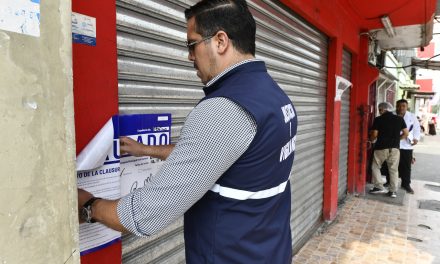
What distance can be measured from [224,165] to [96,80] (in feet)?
2.37

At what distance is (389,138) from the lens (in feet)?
24.1

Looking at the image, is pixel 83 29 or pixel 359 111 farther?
pixel 359 111

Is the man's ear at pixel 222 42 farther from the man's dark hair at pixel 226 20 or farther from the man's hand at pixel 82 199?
the man's hand at pixel 82 199

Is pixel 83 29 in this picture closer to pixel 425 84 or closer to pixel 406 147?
pixel 406 147

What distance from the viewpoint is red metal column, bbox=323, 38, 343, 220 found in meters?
5.64

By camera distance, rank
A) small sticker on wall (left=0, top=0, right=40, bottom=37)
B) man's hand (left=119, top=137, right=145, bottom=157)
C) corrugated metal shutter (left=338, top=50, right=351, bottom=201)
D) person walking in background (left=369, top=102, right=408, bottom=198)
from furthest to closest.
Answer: person walking in background (left=369, top=102, right=408, bottom=198) → corrugated metal shutter (left=338, top=50, right=351, bottom=201) → man's hand (left=119, top=137, right=145, bottom=157) → small sticker on wall (left=0, top=0, right=40, bottom=37)

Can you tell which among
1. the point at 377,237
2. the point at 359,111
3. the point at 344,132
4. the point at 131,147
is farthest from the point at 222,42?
the point at 359,111

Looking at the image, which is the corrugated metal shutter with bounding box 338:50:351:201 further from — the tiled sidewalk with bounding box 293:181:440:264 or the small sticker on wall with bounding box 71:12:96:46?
the small sticker on wall with bounding box 71:12:96:46

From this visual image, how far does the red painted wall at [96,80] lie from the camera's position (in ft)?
4.77

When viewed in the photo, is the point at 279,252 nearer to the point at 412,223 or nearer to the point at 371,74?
the point at 412,223

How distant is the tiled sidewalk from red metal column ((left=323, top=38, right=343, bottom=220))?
1.32 feet

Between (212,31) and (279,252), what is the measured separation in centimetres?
104

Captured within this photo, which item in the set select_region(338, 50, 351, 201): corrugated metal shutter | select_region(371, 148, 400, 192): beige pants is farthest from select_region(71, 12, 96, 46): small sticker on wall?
select_region(371, 148, 400, 192): beige pants

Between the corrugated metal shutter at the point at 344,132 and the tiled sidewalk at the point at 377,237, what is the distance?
0.48 metres
